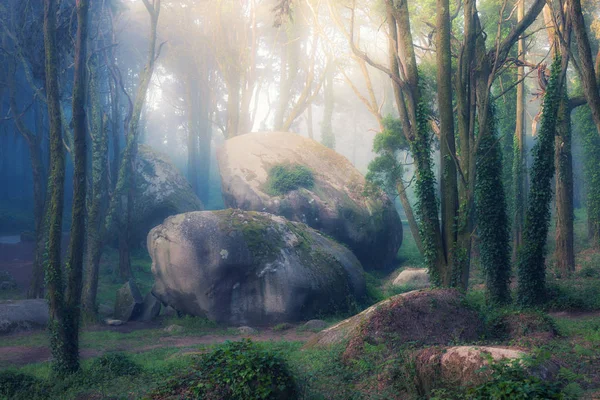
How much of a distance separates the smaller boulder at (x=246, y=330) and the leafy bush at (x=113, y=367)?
5017 mm

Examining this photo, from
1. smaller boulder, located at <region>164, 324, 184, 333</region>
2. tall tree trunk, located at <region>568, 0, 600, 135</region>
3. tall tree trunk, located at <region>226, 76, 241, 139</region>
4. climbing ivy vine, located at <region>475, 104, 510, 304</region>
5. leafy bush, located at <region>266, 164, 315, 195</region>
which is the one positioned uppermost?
tall tree trunk, located at <region>226, 76, 241, 139</region>

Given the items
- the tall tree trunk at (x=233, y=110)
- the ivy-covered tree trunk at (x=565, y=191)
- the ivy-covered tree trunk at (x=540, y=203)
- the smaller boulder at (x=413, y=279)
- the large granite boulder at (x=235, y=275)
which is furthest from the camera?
the tall tree trunk at (x=233, y=110)

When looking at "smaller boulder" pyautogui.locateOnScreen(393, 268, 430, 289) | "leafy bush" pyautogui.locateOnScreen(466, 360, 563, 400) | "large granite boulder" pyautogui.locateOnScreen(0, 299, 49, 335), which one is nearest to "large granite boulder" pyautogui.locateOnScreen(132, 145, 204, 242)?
"large granite boulder" pyautogui.locateOnScreen(0, 299, 49, 335)

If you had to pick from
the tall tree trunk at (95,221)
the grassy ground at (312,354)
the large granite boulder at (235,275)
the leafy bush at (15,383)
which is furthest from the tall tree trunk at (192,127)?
the leafy bush at (15,383)

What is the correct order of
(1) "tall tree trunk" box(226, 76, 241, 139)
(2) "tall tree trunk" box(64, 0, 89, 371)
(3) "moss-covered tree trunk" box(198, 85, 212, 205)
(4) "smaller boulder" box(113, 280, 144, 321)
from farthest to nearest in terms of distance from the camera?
(3) "moss-covered tree trunk" box(198, 85, 212, 205) < (1) "tall tree trunk" box(226, 76, 241, 139) < (4) "smaller boulder" box(113, 280, 144, 321) < (2) "tall tree trunk" box(64, 0, 89, 371)

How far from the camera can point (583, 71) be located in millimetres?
12039

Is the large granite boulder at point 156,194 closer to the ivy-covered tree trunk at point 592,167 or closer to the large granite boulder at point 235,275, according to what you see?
the large granite boulder at point 235,275

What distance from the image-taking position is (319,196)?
23625 millimetres

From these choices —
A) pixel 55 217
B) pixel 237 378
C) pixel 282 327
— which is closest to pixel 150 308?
pixel 282 327

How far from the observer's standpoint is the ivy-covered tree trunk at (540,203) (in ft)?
44.2

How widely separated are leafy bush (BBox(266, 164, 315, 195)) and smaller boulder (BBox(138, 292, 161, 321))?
839 centimetres

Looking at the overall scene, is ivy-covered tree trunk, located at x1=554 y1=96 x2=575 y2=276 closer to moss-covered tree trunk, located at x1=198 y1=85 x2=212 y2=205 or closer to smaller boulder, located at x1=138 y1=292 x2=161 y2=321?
smaller boulder, located at x1=138 y1=292 x2=161 y2=321

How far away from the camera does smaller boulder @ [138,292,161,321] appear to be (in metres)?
17.1

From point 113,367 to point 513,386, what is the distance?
770 centimetres
